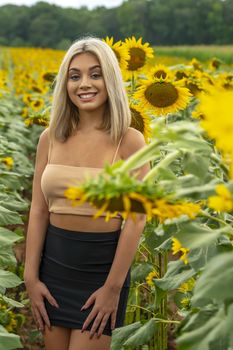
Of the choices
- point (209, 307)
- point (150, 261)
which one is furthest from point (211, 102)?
point (150, 261)

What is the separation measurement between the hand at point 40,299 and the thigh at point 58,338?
0.03m

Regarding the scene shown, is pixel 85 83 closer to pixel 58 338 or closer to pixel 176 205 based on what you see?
pixel 58 338

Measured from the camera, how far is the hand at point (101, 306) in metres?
1.83

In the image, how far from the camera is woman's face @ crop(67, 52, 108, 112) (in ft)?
6.10

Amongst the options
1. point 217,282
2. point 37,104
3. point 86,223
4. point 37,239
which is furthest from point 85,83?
point 37,104

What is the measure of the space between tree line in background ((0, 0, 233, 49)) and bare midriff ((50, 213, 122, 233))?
2591 cm

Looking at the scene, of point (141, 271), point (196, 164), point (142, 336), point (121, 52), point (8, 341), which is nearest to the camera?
point (196, 164)

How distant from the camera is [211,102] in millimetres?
742

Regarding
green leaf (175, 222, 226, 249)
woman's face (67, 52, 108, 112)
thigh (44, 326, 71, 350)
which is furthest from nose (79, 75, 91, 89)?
green leaf (175, 222, 226, 249)

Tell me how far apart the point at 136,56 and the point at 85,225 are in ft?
4.38

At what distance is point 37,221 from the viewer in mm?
2000

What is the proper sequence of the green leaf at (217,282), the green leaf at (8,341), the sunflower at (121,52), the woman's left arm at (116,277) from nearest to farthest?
the green leaf at (217,282)
the green leaf at (8,341)
the woman's left arm at (116,277)
the sunflower at (121,52)

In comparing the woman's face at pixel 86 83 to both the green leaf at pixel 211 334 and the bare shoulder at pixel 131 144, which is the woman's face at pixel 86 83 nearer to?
the bare shoulder at pixel 131 144

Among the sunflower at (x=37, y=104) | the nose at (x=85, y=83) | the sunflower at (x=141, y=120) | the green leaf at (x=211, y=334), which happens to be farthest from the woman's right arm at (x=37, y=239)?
the sunflower at (x=37, y=104)
